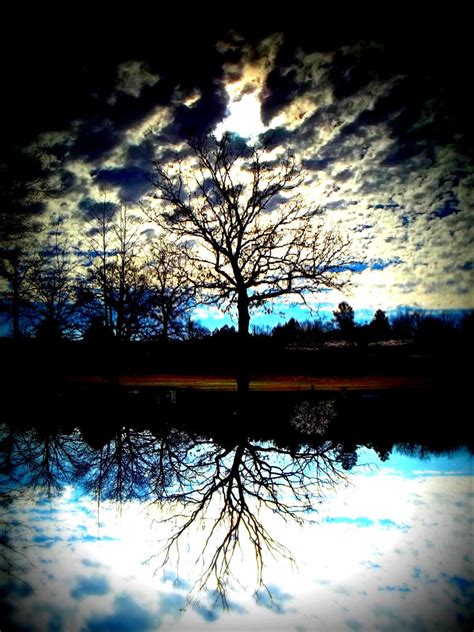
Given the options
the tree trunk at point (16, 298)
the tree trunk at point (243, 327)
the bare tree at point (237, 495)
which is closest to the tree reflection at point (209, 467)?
the bare tree at point (237, 495)

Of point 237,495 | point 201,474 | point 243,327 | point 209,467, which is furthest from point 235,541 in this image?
point 243,327

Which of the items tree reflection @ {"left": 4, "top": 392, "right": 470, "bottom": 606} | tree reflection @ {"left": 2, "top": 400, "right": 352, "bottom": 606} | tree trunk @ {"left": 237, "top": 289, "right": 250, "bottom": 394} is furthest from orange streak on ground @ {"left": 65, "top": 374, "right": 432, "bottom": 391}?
tree reflection @ {"left": 2, "top": 400, "right": 352, "bottom": 606}

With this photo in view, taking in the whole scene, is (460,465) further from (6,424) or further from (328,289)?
(328,289)

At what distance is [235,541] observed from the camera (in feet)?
9.74

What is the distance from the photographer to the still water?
→ 7.30ft

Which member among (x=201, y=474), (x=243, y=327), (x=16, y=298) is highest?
(x=16, y=298)

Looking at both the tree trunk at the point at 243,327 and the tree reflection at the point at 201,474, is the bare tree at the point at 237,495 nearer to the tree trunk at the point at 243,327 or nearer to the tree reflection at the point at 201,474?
the tree reflection at the point at 201,474

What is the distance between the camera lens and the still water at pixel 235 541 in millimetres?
2225

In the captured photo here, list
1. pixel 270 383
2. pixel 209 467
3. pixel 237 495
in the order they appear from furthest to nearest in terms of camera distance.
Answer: pixel 270 383
pixel 209 467
pixel 237 495

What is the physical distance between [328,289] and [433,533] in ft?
46.9

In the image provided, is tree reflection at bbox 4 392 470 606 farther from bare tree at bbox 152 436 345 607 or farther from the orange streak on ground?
the orange streak on ground

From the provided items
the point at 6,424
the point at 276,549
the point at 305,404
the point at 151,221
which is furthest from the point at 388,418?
the point at 151,221

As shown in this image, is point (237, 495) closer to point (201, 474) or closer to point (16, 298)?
point (201, 474)

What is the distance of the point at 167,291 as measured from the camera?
3097 centimetres
